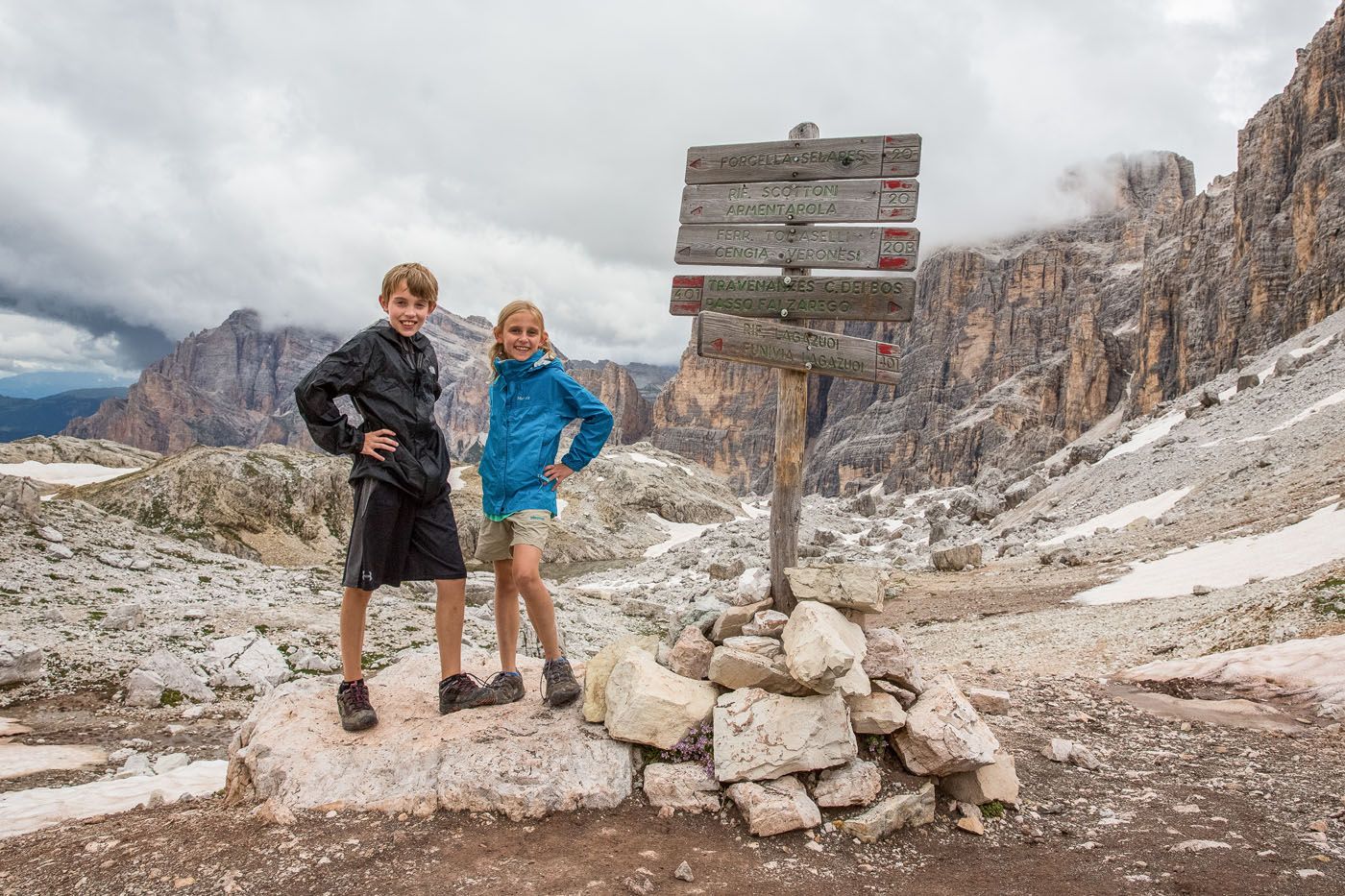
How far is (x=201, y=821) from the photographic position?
15.1 feet

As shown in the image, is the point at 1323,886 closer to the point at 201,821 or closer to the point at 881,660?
the point at 881,660

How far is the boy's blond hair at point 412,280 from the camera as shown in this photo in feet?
18.0

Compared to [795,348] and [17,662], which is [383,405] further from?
[17,662]

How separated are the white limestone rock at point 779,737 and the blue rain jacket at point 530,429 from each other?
6.82ft

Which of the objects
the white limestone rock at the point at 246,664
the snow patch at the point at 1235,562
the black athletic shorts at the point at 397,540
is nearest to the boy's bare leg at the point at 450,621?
the black athletic shorts at the point at 397,540

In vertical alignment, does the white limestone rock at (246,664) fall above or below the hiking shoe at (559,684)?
below

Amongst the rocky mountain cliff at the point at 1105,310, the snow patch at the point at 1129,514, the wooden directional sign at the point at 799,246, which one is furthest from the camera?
the rocky mountain cliff at the point at 1105,310

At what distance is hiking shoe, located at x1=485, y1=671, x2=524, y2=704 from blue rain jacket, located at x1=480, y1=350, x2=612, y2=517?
1364 millimetres

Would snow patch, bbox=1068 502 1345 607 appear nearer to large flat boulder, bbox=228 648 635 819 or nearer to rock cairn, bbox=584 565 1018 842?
rock cairn, bbox=584 565 1018 842

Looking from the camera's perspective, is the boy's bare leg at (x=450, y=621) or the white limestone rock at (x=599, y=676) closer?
the white limestone rock at (x=599, y=676)

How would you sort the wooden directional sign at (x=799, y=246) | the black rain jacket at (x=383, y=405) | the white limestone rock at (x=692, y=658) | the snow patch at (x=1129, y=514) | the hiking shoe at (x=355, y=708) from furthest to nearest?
the snow patch at (x=1129, y=514)
the wooden directional sign at (x=799, y=246)
the white limestone rock at (x=692, y=658)
the hiking shoe at (x=355, y=708)
the black rain jacket at (x=383, y=405)

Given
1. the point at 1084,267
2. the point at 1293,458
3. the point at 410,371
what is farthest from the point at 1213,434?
the point at 1084,267

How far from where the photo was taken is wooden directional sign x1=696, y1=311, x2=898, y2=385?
6.33 meters

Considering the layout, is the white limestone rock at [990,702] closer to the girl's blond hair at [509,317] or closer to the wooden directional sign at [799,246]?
the wooden directional sign at [799,246]
